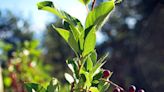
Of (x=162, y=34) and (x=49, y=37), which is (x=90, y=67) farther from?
(x=49, y=37)

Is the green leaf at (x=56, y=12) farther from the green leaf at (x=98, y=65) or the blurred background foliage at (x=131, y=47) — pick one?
the blurred background foliage at (x=131, y=47)

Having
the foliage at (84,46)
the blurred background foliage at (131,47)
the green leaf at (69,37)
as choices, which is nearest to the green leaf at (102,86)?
the foliage at (84,46)

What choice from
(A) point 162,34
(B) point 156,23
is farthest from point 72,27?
(A) point 162,34

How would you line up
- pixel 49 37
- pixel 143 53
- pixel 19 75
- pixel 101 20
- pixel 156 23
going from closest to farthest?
pixel 101 20 < pixel 19 75 < pixel 156 23 < pixel 143 53 < pixel 49 37

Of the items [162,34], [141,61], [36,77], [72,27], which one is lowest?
[141,61]

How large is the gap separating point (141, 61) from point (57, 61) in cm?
1239

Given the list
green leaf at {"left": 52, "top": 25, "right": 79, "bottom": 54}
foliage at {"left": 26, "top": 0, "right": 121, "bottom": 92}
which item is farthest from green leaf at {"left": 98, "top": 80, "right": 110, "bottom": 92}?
green leaf at {"left": 52, "top": 25, "right": 79, "bottom": 54}

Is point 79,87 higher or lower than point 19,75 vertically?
higher

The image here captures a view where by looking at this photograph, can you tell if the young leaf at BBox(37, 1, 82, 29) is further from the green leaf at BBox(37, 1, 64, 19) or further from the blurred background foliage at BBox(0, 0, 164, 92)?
the blurred background foliage at BBox(0, 0, 164, 92)

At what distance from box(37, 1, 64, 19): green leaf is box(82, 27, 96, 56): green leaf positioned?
0.25ft

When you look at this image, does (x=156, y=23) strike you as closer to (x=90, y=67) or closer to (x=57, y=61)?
(x=90, y=67)

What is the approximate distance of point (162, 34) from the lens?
10.1m

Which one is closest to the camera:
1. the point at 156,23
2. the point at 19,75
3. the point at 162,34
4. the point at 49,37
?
the point at 19,75

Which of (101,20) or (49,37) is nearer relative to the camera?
(101,20)
